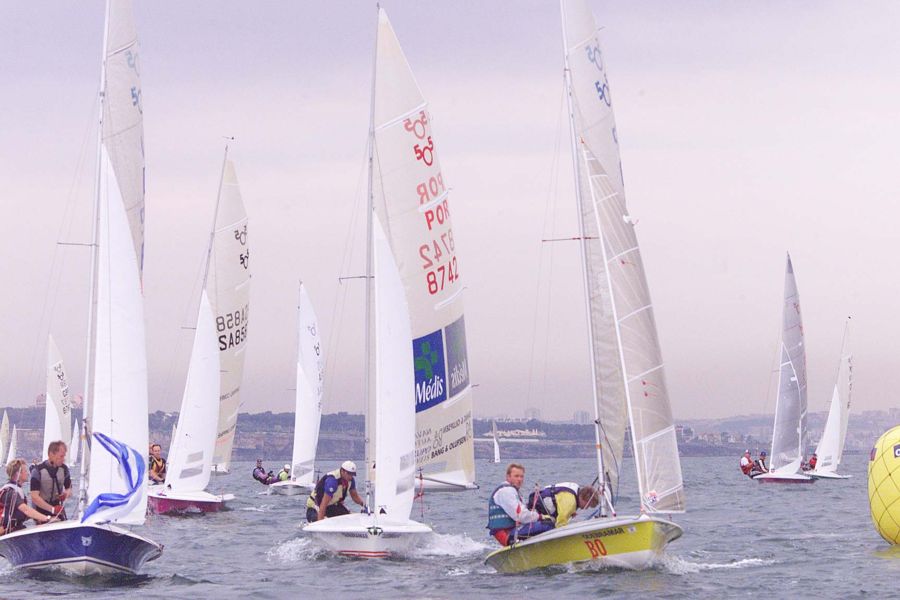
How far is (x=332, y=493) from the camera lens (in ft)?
68.9

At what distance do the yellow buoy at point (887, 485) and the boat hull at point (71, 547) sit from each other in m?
10.5

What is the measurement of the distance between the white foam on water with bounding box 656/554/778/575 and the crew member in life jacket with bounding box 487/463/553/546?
165 cm

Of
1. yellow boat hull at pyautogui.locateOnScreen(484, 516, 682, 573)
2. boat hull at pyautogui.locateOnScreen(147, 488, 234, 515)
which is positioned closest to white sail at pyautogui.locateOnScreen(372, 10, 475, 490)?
yellow boat hull at pyautogui.locateOnScreen(484, 516, 682, 573)

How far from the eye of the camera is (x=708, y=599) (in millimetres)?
15742

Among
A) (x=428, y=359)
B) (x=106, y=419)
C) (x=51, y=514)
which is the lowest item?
(x=51, y=514)

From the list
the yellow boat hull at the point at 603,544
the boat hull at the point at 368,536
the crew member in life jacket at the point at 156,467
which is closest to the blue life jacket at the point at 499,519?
the yellow boat hull at the point at 603,544

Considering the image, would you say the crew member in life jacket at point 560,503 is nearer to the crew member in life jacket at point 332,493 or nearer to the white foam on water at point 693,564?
the white foam on water at point 693,564

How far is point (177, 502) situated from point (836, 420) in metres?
34.5

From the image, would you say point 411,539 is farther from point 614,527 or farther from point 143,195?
point 143,195

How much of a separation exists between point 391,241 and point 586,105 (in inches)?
160

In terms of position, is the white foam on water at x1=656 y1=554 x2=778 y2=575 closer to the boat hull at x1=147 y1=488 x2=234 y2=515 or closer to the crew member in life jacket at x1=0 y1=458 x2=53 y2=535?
the crew member in life jacket at x1=0 y1=458 x2=53 y2=535

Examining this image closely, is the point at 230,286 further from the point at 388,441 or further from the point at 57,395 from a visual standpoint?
the point at 57,395

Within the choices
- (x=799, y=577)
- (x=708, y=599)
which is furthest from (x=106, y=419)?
(x=799, y=577)

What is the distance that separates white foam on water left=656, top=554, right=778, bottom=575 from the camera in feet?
58.9
